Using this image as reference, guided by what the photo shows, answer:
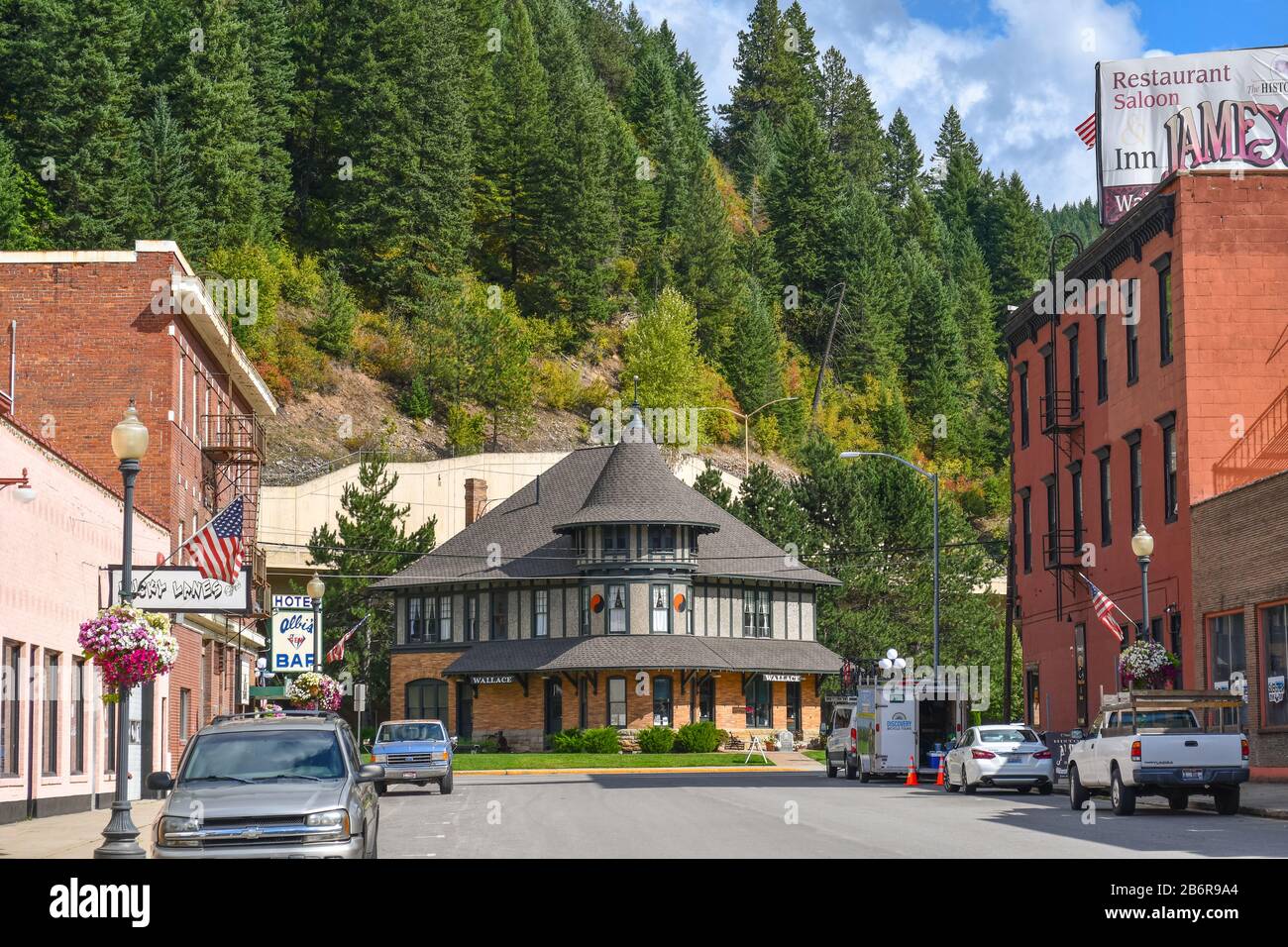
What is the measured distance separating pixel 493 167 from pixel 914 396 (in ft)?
120

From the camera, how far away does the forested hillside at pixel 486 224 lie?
87062mm

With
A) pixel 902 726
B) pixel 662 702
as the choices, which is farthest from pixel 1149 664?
pixel 662 702

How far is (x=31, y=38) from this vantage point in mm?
85438

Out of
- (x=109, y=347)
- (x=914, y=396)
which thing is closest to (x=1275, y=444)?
(x=109, y=347)

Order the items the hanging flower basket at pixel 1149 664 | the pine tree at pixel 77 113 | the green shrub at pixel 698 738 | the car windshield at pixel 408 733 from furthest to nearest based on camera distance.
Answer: the pine tree at pixel 77 113
the green shrub at pixel 698 738
the car windshield at pixel 408 733
the hanging flower basket at pixel 1149 664

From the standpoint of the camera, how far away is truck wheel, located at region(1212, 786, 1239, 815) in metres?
27.1

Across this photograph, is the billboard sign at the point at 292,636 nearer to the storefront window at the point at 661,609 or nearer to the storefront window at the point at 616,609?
the storefront window at the point at 616,609

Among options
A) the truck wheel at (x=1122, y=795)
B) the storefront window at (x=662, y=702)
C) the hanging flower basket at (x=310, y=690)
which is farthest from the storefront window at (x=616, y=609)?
the truck wheel at (x=1122, y=795)

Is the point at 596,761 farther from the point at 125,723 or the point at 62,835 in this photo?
the point at 125,723

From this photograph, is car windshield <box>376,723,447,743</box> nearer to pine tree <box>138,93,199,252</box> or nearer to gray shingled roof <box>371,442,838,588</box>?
gray shingled roof <box>371,442,838,588</box>

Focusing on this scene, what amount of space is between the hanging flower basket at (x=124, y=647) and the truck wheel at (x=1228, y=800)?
1665 centimetres

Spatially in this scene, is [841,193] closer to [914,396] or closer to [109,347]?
[914,396]

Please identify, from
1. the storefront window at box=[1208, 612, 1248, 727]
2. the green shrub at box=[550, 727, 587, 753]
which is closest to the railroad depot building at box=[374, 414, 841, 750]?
the green shrub at box=[550, 727, 587, 753]

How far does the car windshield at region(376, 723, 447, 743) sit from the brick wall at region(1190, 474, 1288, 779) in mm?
17277
